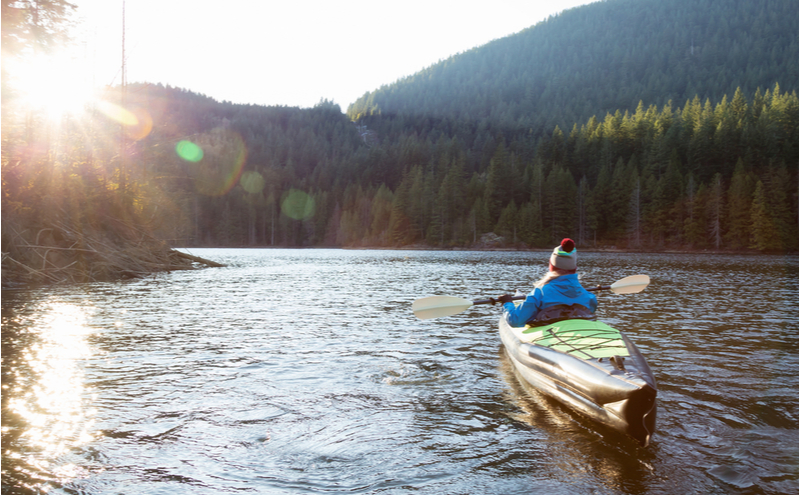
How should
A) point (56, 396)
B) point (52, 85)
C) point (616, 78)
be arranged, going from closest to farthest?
point (56, 396) → point (52, 85) → point (616, 78)

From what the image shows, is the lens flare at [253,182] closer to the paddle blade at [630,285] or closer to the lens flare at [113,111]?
the lens flare at [113,111]

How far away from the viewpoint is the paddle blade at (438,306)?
859 cm

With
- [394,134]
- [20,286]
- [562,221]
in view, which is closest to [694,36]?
[394,134]

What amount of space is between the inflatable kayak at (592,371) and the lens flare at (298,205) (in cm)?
10095

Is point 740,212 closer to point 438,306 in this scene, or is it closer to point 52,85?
point 438,306

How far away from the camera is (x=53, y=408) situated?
5.92 metres

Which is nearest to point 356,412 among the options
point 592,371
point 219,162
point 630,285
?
point 592,371

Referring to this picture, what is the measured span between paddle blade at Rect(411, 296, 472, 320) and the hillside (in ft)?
434

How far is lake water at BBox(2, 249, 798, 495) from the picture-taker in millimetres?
4316

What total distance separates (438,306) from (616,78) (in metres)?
191

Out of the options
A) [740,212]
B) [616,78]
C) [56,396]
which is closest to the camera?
[56,396]

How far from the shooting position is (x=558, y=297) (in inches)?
287

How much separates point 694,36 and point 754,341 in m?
230

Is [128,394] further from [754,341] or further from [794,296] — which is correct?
[794,296]
